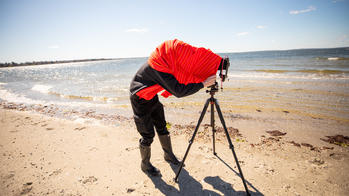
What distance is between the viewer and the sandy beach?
2479 millimetres

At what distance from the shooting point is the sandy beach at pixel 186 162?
97.6 inches

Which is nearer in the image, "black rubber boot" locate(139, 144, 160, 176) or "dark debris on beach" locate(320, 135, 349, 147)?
"black rubber boot" locate(139, 144, 160, 176)

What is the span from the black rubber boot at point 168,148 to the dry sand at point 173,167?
0.41ft

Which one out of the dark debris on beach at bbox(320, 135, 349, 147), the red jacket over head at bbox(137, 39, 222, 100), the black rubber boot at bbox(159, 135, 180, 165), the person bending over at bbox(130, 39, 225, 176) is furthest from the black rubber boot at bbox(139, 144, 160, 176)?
the dark debris on beach at bbox(320, 135, 349, 147)

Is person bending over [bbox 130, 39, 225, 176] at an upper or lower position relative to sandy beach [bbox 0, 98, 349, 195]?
upper

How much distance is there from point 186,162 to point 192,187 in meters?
0.60

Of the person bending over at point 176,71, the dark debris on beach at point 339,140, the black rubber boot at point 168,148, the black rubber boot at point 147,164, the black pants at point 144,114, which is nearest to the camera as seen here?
the person bending over at point 176,71

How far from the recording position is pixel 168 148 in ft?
10.1

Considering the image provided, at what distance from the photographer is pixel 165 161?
3.18m

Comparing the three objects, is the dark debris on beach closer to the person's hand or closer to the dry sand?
the dry sand

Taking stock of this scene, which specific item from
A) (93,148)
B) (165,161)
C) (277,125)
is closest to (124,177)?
(165,161)

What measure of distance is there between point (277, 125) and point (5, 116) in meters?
9.57

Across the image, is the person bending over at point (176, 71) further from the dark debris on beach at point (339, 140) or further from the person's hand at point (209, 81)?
the dark debris on beach at point (339, 140)

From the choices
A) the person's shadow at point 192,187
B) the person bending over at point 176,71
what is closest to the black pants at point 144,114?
the person bending over at point 176,71
